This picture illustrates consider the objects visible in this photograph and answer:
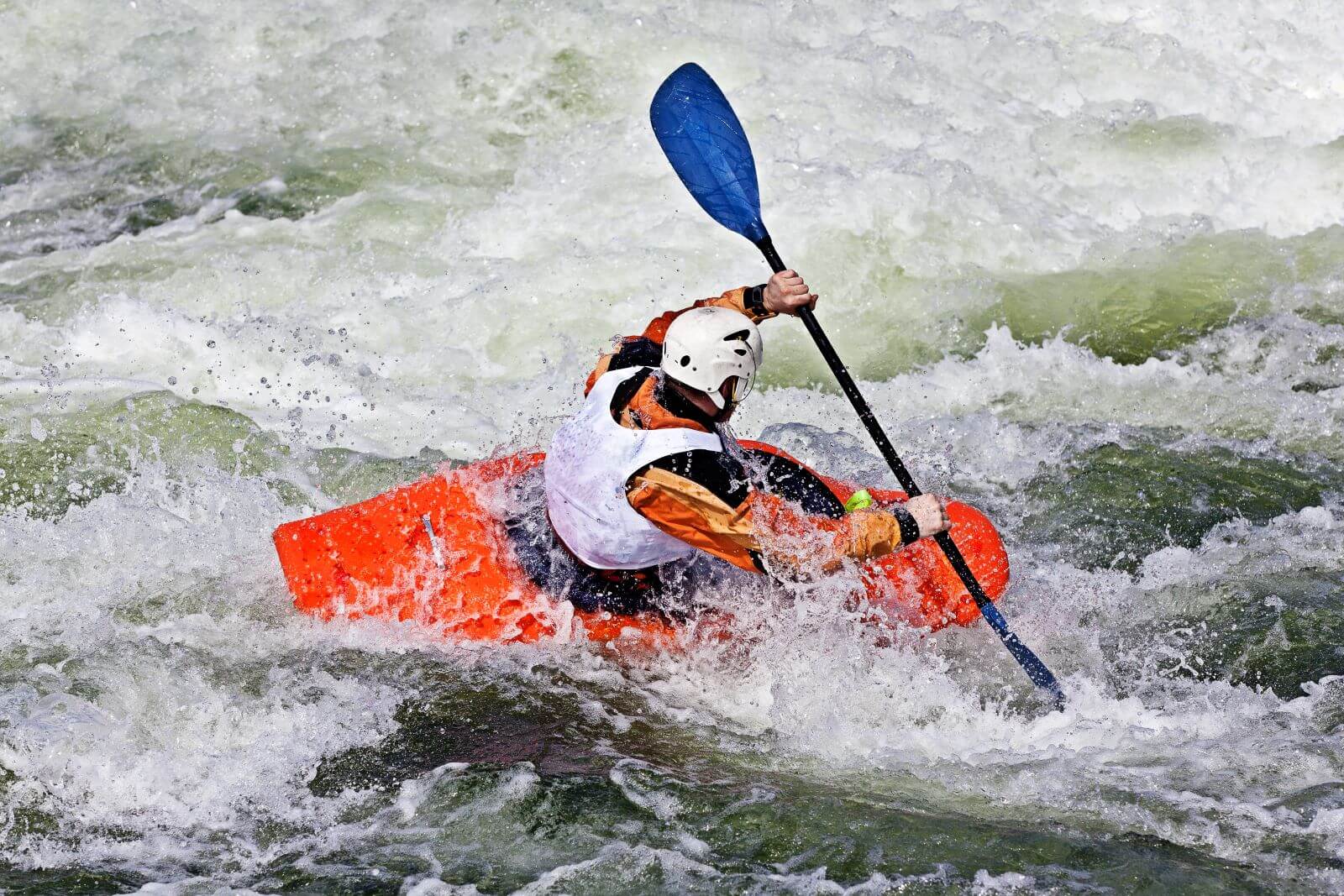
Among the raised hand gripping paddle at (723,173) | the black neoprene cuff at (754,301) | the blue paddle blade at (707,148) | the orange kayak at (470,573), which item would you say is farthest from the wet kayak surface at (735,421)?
the blue paddle blade at (707,148)

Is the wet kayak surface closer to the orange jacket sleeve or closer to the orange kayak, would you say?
the orange kayak

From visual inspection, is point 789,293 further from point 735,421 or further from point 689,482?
point 735,421

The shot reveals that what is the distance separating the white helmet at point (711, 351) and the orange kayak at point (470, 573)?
77 centimetres

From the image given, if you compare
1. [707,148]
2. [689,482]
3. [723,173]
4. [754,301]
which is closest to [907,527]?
[689,482]

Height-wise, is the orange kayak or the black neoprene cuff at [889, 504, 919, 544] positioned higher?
the black neoprene cuff at [889, 504, 919, 544]

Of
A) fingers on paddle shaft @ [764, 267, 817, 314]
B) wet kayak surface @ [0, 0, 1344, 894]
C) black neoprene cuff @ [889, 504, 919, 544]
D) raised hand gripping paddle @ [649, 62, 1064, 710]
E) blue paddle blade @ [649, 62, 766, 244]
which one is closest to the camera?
wet kayak surface @ [0, 0, 1344, 894]

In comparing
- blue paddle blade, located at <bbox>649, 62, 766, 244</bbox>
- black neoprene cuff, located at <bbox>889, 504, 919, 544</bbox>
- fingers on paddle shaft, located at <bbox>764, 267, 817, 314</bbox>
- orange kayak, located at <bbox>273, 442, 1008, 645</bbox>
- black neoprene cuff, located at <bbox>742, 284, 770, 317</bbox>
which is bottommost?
orange kayak, located at <bbox>273, 442, 1008, 645</bbox>

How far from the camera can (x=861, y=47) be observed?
27.3 ft

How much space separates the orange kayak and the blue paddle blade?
79 centimetres

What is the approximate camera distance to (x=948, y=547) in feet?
13.8

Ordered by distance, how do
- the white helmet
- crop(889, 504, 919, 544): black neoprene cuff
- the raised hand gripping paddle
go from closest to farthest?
the white helmet
crop(889, 504, 919, 544): black neoprene cuff
the raised hand gripping paddle

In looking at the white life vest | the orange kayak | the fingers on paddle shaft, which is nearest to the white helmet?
the white life vest

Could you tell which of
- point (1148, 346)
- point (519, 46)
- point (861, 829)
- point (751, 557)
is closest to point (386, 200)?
point (519, 46)

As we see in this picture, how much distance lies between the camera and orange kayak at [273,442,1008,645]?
165 inches
